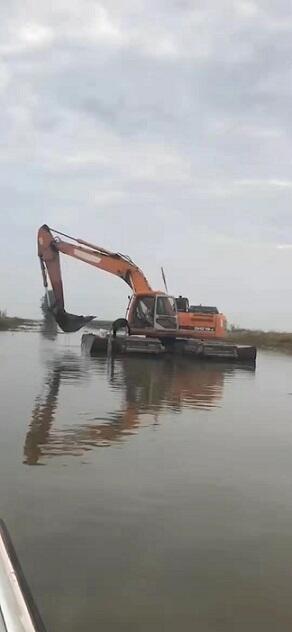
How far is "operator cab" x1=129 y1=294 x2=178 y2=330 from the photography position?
100 ft

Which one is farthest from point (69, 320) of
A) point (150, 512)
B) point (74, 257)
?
point (150, 512)

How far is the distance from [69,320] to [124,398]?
17628 millimetres

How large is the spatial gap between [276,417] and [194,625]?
373 inches

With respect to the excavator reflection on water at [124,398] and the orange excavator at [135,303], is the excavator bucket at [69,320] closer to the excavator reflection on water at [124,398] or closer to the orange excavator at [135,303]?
the orange excavator at [135,303]

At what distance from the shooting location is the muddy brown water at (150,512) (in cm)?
477

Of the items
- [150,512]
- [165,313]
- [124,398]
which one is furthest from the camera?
[165,313]

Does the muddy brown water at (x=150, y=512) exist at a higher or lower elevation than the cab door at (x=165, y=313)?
lower

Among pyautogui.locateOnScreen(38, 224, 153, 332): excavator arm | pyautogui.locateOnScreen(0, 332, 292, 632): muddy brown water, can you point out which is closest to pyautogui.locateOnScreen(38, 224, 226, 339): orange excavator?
pyautogui.locateOnScreen(38, 224, 153, 332): excavator arm

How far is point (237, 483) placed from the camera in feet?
26.5

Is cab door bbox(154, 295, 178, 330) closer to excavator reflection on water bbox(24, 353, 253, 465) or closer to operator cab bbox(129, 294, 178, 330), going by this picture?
operator cab bbox(129, 294, 178, 330)

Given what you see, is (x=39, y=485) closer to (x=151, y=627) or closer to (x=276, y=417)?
(x=151, y=627)

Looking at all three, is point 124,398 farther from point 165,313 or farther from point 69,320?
point 69,320

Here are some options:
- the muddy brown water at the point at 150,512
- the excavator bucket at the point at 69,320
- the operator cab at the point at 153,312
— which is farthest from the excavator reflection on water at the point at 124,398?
the excavator bucket at the point at 69,320

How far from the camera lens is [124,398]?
15305mm
